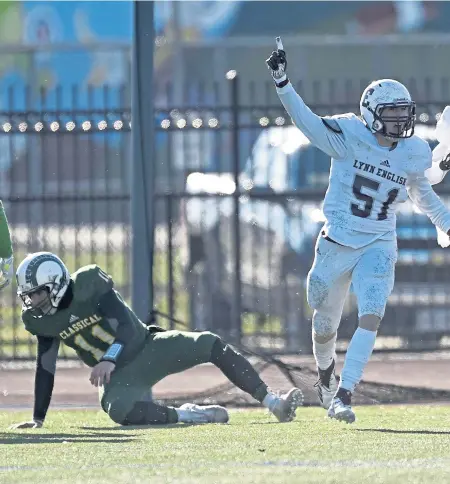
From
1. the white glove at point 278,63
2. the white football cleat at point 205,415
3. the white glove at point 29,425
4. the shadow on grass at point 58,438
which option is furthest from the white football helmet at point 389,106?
the white glove at point 29,425

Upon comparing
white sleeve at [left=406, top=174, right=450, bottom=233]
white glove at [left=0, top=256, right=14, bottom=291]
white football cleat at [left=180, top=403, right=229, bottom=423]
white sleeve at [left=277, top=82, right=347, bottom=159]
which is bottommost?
white football cleat at [left=180, top=403, right=229, bottom=423]

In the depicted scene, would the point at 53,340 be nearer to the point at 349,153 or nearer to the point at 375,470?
the point at 349,153

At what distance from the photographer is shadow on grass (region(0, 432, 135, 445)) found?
8.33m

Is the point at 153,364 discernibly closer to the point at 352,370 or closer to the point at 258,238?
the point at 352,370

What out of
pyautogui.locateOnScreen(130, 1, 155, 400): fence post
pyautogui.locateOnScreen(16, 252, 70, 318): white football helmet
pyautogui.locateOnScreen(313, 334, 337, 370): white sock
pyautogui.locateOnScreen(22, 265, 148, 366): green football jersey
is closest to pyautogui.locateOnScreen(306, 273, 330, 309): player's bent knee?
pyautogui.locateOnScreen(313, 334, 337, 370): white sock

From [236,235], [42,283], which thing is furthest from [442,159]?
[236,235]

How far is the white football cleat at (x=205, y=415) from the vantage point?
31.9 feet

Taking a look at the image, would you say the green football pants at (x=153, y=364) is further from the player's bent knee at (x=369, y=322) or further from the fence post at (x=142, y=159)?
the fence post at (x=142, y=159)

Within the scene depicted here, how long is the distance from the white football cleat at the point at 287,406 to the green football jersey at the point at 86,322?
92 centimetres

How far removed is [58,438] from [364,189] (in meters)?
2.29

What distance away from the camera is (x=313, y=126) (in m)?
9.36

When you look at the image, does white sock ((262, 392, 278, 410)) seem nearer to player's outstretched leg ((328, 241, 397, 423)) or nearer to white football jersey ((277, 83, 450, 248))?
player's outstretched leg ((328, 241, 397, 423))

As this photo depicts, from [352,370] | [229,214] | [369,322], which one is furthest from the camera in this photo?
[229,214]

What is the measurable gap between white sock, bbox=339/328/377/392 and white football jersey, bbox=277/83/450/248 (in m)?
0.57
